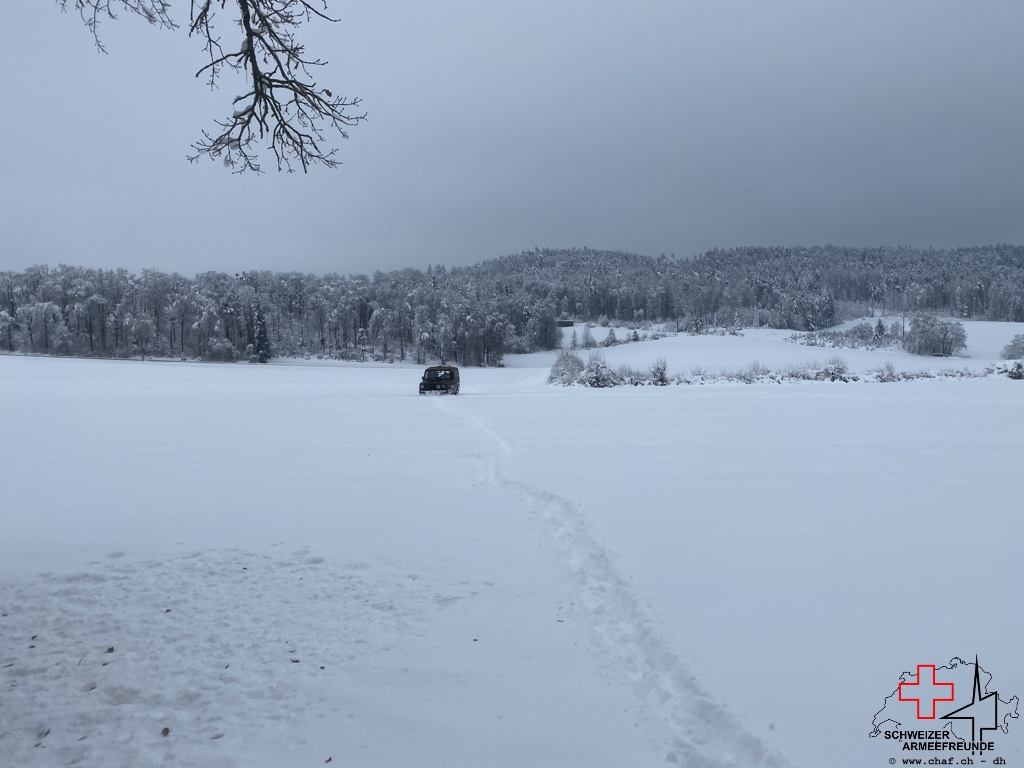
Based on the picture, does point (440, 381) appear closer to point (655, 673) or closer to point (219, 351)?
point (655, 673)

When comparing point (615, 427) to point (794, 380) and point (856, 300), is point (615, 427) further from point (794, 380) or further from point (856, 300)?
point (856, 300)

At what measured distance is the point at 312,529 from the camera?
6.35m

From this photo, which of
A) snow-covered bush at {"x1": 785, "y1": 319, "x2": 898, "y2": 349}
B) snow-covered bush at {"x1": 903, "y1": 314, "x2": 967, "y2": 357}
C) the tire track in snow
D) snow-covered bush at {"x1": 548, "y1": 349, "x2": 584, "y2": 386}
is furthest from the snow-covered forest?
the tire track in snow

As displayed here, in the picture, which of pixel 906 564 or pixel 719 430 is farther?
pixel 719 430

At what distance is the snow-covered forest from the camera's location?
227 feet

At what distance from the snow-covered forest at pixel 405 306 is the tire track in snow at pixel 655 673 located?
2779 inches

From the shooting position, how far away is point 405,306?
278 ft

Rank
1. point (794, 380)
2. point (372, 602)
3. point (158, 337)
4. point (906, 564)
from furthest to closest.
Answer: point (158, 337), point (794, 380), point (906, 564), point (372, 602)

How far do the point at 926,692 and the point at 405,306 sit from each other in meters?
84.7

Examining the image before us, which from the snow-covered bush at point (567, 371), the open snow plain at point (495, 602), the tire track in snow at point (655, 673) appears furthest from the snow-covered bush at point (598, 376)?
the tire track in snow at point (655, 673)

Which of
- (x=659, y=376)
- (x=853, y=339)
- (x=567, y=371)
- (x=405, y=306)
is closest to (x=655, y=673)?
(x=659, y=376)

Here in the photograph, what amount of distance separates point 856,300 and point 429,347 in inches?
4824

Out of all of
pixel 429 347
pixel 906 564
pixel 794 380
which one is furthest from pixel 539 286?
pixel 906 564

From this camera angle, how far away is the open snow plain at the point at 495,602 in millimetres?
3010
